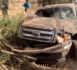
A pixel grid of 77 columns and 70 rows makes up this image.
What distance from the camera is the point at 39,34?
4.29 meters

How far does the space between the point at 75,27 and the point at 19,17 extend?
2187mm

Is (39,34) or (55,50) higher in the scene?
(39,34)

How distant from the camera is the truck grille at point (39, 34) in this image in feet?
13.8

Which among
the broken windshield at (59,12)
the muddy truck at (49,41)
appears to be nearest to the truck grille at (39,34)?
the muddy truck at (49,41)

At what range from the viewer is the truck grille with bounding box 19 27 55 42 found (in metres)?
4.19

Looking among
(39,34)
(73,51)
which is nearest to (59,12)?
(73,51)

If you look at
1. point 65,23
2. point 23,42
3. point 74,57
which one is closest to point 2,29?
point 23,42

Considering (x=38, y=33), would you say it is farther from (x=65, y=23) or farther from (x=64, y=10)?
(x=64, y=10)

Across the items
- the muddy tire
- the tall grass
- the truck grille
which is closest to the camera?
the truck grille

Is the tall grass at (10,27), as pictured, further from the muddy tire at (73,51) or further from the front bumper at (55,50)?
the muddy tire at (73,51)

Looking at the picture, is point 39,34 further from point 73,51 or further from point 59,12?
point 59,12

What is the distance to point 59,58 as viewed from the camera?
425 centimetres

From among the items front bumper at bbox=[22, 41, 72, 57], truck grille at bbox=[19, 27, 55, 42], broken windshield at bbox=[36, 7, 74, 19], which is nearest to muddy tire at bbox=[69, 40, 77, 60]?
front bumper at bbox=[22, 41, 72, 57]

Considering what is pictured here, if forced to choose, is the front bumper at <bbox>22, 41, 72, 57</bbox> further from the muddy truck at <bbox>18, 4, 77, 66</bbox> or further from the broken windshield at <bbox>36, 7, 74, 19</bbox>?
the broken windshield at <bbox>36, 7, 74, 19</bbox>
